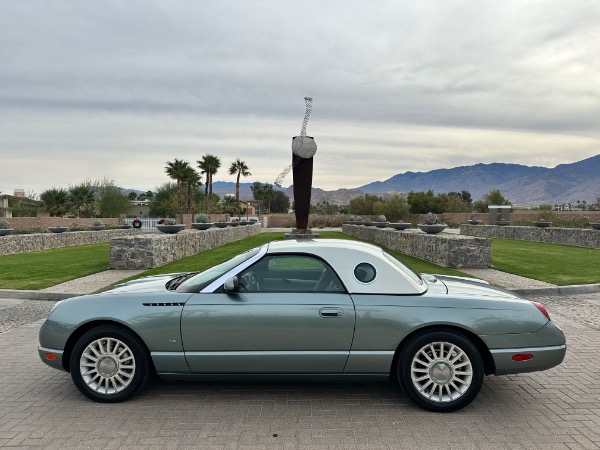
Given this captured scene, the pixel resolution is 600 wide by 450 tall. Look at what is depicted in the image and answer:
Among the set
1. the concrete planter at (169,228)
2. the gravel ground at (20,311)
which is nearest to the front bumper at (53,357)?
the gravel ground at (20,311)

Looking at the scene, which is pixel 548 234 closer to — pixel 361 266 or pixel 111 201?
pixel 361 266

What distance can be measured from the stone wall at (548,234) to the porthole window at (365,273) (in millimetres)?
20835

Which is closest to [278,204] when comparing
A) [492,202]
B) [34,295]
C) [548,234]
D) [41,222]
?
[492,202]

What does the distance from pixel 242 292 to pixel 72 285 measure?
8177 mm

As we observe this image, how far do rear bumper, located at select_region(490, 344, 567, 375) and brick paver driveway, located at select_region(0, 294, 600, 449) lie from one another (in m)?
0.35

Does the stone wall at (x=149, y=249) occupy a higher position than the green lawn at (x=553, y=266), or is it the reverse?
the stone wall at (x=149, y=249)

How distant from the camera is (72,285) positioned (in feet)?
35.3

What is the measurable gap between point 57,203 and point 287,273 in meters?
49.4

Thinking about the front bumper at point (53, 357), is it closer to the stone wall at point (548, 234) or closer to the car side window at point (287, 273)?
the car side window at point (287, 273)

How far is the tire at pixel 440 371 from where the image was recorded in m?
3.96

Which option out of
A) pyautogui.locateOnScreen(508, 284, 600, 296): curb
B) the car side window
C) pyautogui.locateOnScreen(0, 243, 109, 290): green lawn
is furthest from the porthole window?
pyautogui.locateOnScreen(0, 243, 109, 290): green lawn

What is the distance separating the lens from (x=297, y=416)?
12.7 ft

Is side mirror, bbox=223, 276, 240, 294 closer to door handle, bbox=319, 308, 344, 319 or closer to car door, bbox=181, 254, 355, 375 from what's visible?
car door, bbox=181, 254, 355, 375

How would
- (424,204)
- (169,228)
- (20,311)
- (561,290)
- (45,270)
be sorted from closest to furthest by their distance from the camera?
(20,311) < (561,290) < (45,270) < (169,228) < (424,204)
